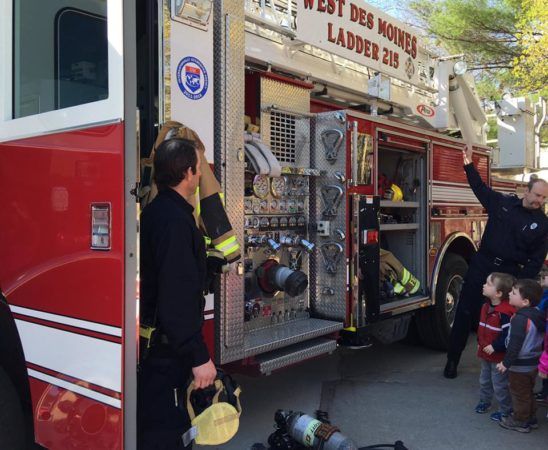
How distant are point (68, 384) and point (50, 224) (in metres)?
0.69

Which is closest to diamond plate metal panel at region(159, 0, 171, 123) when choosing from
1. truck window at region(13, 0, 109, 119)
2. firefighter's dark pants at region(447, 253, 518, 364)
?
truck window at region(13, 0, 109, 119)

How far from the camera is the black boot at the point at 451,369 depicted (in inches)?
189

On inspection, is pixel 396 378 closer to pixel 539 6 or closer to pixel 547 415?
pixel 547 415

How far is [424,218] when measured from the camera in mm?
5031

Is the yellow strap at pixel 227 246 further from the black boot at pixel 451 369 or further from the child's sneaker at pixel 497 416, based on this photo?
the black boot at pixel 451 369

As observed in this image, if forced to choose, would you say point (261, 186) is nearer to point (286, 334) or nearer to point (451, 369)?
point (286, 334)

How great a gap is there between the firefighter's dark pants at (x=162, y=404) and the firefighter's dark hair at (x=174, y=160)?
741 millimetres

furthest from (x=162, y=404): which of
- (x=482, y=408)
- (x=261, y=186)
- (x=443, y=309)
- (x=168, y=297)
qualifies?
(x=443, y=309)

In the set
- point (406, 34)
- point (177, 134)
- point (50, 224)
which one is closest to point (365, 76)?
point (406, 34)

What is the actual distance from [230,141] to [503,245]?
265 centimetres

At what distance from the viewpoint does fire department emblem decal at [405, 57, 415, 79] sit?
18.1 ft

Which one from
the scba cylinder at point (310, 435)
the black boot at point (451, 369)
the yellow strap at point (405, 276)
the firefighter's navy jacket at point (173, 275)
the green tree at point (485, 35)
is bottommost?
the black boot at point (451, 369)

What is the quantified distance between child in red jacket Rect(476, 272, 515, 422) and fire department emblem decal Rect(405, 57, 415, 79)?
8.16ft

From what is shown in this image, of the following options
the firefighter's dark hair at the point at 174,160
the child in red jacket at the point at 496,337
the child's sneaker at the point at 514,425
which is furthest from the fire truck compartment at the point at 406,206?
the firefighter's dark hair at the point at 174,160
